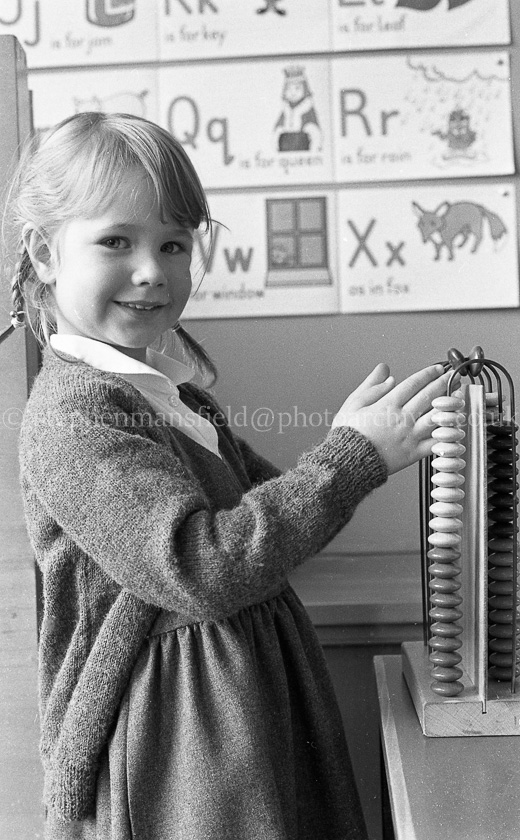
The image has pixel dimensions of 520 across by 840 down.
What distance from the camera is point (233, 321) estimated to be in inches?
42.2

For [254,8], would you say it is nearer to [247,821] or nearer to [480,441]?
[480,441]

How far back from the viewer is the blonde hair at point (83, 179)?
74cm

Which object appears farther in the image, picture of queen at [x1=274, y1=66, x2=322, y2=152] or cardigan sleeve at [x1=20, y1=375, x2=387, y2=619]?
picture of queen at [x1=274, y1=66, x2=322, y2=152]

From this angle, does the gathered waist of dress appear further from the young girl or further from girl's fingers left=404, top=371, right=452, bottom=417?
girl's fingers left=404, top=371, right=452, bottom=417

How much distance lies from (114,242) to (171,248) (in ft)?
0.19

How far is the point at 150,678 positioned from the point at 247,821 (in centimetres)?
13

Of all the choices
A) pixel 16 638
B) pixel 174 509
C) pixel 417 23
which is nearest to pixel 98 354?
pixel 174 509

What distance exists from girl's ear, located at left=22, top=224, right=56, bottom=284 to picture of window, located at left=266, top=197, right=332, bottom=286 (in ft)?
1.16

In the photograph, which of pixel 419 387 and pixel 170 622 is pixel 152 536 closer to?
pixel 170 622

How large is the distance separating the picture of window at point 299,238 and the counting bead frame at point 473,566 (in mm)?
365

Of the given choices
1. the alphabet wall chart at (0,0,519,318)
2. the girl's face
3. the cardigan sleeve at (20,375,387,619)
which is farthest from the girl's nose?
the alphabet wall chart at (0,0,519,318)

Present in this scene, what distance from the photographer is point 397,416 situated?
2.27 ft

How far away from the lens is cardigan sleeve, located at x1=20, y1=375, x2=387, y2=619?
0.65 meters

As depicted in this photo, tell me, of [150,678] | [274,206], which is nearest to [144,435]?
[150,678]
